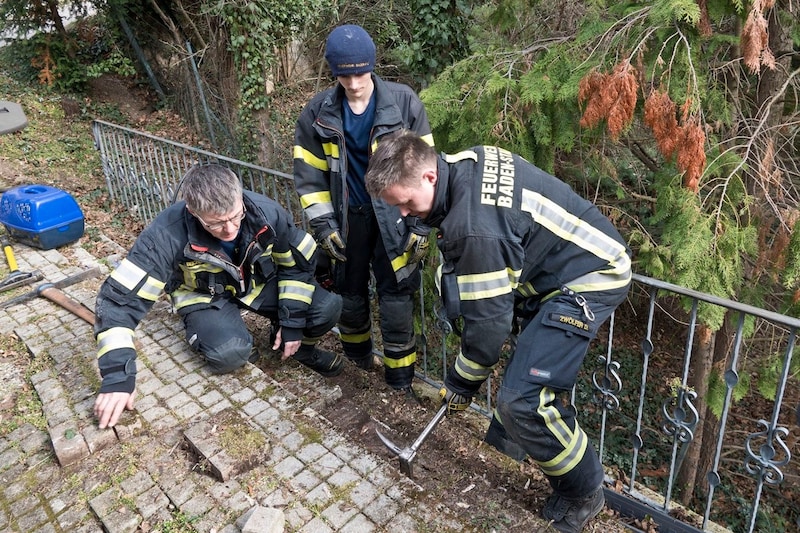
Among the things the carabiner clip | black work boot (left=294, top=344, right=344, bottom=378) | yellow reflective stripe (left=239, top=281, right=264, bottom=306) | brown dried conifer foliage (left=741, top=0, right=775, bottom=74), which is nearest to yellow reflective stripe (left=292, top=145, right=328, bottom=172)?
yellow reflective stripe (left=239, top=281, right=264, bottom=306)

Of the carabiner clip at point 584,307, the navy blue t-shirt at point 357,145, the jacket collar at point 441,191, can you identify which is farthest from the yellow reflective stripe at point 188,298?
the carabiner clip at point 584,307

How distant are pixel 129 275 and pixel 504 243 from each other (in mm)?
1979

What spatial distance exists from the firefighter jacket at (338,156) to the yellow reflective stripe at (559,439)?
1.22 metres

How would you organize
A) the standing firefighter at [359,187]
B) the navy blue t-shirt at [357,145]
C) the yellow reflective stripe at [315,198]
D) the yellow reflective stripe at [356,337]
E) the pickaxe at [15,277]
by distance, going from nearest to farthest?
the standing firefighter at [359,187]
the navy blue t-shirt at [357,145]
the yellow reflective stripe at [315,198]
the yellow reflective stripe at [356,337]
the pickaxe at [15,277]

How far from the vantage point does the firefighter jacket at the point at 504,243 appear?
7.31ft

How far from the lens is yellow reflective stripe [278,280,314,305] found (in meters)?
3.44

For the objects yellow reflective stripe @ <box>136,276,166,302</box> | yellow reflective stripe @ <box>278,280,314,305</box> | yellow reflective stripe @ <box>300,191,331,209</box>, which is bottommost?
yellow reflective stripe @ <box>278,280,314,305</box>

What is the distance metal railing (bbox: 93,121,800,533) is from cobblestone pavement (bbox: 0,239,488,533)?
1052 mm

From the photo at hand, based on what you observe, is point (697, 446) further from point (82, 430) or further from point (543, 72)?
→ point (82, 430)

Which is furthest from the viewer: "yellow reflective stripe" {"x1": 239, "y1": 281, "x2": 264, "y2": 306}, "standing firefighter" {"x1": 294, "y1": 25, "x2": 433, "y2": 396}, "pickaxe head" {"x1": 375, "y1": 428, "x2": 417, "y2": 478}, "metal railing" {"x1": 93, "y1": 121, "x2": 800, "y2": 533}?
"yellow reflective stripe" {"x1": 239, "y1": 281, "x2": 264, "y2": 306}

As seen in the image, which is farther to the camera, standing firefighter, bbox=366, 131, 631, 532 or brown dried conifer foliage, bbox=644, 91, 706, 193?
brown dried conifer foliage, bbox=644, 91, 706, 193

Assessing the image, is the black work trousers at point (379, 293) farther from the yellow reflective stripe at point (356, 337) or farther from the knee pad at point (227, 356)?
the knee pad at point (227, 356)

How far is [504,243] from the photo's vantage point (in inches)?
87.5

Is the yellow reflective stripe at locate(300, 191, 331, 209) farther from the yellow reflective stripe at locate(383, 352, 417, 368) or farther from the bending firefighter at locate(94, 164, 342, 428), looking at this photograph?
the yellow reflective stripe at locate(383, 352, 417, 368)
